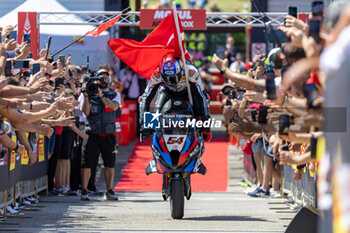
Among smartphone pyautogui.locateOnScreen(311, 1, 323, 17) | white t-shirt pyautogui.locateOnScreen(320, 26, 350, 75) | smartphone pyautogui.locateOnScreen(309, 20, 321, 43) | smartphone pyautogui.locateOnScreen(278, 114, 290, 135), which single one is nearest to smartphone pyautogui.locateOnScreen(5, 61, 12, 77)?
smartphone pyautogui.locateOnScreen(278, 114, 290, 135)

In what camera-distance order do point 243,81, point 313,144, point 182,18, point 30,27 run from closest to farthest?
point 313,144 → point 243,81 → point 30,27 → point 182,18

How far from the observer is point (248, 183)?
1769 centimetres

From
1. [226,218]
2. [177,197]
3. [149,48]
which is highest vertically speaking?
[149,48]

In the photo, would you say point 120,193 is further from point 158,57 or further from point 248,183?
point 158,57

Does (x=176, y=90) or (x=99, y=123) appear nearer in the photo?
(x=176, y=90)

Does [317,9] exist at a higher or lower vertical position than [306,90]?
higher

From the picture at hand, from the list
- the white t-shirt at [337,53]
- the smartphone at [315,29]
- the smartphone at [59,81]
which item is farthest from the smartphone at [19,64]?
the white t-shirt at [337,53]

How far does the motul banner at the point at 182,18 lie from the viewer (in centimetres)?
1948

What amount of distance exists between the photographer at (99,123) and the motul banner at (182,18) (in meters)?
4.79

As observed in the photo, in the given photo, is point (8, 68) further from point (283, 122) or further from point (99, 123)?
point (99, 123)

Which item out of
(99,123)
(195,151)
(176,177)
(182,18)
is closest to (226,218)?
(176,177)

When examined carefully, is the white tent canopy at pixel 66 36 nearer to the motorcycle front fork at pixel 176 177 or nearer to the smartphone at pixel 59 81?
the smartphone at pixel 59 81

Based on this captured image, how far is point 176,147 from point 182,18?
8.28 m

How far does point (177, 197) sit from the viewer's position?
11.5 m
